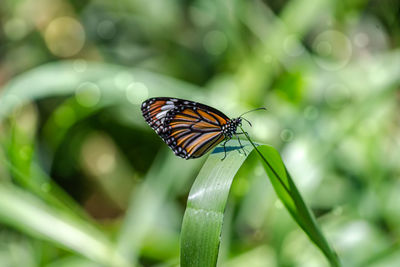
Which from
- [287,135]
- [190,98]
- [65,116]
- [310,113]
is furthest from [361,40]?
[65,116]

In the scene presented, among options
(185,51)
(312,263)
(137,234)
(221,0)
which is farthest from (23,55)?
(312,263)

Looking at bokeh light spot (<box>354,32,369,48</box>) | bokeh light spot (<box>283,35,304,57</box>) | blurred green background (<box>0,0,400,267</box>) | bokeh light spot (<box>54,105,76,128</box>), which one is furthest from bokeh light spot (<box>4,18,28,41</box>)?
bokeh light spot (<box>354,32,369,48</box>)

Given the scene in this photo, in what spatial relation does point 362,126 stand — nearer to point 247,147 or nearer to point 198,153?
point 198,153

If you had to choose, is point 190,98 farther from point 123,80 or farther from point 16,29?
point 16,29

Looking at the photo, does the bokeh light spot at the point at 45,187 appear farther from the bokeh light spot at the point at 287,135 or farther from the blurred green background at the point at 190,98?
the bokeh light spot at the point at 287,135

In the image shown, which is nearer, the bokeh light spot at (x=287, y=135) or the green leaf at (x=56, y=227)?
the green leaf at (x=56, y=227)

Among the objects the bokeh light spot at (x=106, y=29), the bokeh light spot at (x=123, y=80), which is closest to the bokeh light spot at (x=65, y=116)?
the bokeh light spot at (x=123, y=80)
